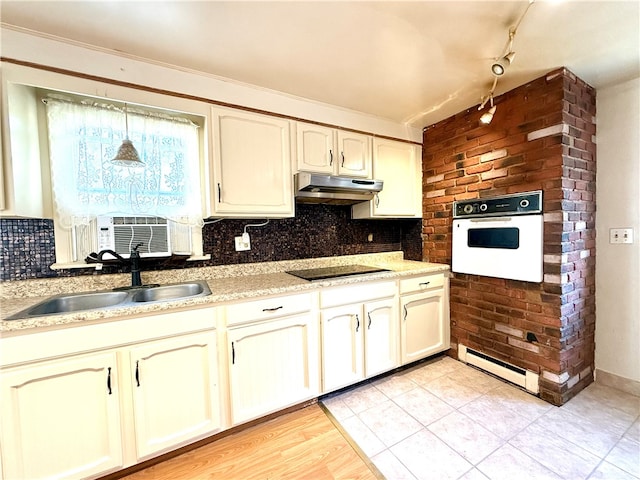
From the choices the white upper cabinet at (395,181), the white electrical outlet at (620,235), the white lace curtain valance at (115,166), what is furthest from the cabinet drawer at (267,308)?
the white electrical outlet at (620,235)

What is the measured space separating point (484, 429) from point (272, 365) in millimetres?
1324

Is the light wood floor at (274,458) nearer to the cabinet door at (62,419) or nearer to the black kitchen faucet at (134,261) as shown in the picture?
the cabinet door at (62,419)

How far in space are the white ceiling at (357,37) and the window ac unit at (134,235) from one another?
0.97 m

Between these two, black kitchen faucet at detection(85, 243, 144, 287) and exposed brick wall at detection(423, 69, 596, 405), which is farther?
exposed brick wall at detection(423, 69, 596, 405)

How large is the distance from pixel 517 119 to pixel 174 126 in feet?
7.91

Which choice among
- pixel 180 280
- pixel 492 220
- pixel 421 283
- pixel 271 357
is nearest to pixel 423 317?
pixel 421 283

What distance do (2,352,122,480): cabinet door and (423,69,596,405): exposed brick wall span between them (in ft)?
8.21

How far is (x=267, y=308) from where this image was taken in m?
1.57

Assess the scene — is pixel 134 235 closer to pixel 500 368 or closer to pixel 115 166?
pixel 115 166

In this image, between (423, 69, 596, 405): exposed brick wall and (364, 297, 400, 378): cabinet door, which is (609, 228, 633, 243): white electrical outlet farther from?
(364, 297, 400, 378): cabinet door

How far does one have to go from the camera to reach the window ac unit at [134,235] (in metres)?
1.62

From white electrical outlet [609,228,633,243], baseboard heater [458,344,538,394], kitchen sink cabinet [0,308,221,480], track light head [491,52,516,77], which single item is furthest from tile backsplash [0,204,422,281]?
track light head [491,52,516,77]

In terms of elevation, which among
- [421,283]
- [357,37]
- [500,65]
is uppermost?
[357,37]

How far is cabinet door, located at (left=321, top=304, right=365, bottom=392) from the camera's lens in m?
1.79
